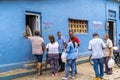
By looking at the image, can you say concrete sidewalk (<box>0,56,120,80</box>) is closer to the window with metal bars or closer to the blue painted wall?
the blue painted wall

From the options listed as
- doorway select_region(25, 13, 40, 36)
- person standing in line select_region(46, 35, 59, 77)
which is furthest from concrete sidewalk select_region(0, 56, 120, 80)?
doorway select_region(25, 13, 40, 36)

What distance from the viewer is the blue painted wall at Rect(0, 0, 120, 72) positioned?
1075 cm

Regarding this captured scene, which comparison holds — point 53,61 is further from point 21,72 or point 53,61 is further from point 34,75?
point 21,72

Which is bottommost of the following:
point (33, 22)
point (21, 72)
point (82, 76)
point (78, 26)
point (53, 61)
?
point (82, 76)

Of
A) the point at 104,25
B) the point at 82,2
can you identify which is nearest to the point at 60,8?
the point at 82,2

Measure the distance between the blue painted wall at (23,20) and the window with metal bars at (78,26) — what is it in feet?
0.77

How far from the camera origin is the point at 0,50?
34.6 feet

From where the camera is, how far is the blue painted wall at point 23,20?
10750 mm

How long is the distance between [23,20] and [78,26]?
17.3ft

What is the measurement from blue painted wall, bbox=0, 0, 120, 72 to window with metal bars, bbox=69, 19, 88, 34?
24 centimetres

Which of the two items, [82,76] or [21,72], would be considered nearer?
[21,72]

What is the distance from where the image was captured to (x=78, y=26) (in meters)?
16.1

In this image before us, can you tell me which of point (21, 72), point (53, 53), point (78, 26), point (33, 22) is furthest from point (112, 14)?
point (21, 72)

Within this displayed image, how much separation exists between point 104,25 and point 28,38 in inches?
344
